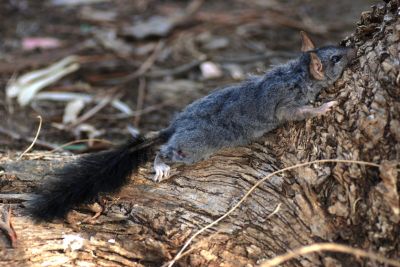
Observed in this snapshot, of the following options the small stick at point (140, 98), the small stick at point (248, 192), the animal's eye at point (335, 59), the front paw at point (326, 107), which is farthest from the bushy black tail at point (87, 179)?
the small stick at point (140, 98)

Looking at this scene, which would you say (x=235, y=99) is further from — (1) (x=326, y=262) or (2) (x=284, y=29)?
(2) (x=284, y=29)

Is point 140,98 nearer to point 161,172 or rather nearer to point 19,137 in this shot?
point 19,137

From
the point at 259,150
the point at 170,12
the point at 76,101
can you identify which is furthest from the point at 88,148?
the point at 170,12

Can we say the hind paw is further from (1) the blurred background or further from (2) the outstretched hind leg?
(1) the blurred background

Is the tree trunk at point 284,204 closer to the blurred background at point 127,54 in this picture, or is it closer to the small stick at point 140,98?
the blurred background at point 127,54

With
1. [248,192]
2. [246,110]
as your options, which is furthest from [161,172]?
[246,110]

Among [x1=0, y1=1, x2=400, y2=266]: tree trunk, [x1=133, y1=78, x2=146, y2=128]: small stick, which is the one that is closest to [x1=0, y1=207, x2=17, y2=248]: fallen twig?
[x1=0, y1=1, x2=400, y2=266]: tree trunk
